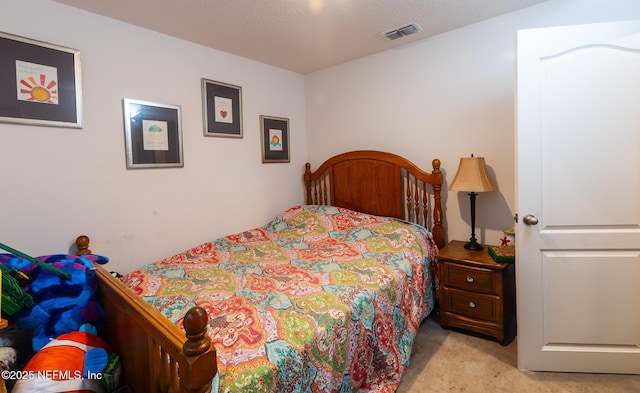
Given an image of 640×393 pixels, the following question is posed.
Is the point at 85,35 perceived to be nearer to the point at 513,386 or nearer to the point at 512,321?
the point at 513,386

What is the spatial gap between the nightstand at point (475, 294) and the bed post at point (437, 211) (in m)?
0.21

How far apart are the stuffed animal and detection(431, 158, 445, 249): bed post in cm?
220

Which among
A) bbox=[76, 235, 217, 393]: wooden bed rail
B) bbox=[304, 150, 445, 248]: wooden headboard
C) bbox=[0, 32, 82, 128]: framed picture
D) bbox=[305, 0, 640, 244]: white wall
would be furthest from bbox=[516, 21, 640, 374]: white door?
bbox=[0, 32, 82, 128]: framed picture

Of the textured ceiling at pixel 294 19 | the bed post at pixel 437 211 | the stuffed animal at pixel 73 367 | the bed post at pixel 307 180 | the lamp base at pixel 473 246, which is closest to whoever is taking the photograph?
the stuffed animal at pixel 73 367

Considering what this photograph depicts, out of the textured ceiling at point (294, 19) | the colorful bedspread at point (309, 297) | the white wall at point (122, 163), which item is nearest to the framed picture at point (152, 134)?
the white wall at point (122, 163)

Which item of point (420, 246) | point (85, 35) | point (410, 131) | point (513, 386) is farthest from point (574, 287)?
point (85, 35)

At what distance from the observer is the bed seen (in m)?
1.04

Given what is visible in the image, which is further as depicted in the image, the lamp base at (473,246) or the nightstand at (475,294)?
the lamp base at (473,246)

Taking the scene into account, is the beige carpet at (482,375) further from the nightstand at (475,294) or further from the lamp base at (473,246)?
the lamp base at (473,246)

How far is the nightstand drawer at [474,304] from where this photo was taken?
2100mm

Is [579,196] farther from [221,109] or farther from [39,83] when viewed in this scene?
[39,83]

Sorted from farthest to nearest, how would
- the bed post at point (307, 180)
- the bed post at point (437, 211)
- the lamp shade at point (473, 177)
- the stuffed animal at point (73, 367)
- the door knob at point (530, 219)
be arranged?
the bed post at point (307, 180), the bed post at point (437, 211), the lamp shade at point (473, 177), the door knob at point (530, 219), the stuffed animal at point (73, 367)

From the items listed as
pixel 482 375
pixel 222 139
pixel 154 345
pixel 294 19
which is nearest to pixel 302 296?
pixel 154 345

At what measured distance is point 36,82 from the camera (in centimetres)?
176
